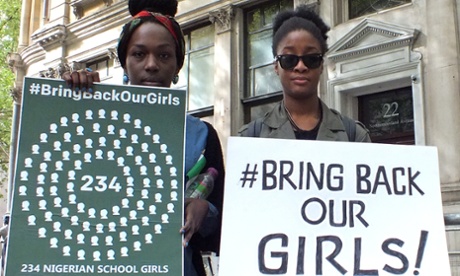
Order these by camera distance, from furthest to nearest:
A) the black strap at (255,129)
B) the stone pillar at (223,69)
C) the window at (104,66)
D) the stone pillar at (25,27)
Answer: the stone pillar at (25,27)
the window at (104,66)
the stone pillar at (223,69)
the black strap at (255,129)

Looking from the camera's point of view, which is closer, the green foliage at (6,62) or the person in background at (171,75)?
the person in background at (171,75)

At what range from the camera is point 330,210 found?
2215 millimetres

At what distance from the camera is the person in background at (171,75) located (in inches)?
85.8

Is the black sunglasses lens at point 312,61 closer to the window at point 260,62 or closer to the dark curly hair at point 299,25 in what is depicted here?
the dark curly hair at point 299,25

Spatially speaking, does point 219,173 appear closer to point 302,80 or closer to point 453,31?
point 302,80

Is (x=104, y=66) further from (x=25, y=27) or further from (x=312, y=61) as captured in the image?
(x=312, y=61)

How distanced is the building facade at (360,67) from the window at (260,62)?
0.02 meters

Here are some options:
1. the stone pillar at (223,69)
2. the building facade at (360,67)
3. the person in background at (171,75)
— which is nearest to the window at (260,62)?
the building facade at (360,67)

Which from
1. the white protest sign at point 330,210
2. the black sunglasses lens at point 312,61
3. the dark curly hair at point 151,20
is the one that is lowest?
the white protest sign at point 330,210

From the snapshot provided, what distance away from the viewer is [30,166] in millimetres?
1993

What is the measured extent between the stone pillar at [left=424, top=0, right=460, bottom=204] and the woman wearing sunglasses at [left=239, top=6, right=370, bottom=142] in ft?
25.3

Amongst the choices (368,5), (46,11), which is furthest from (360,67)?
(46,11)

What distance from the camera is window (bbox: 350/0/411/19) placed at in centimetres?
1127

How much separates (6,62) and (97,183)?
89.4 ft
